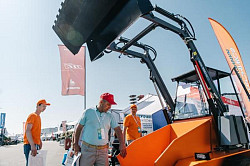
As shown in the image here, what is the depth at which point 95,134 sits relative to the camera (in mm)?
2324

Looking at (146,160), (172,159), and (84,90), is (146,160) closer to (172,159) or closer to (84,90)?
(172,159)

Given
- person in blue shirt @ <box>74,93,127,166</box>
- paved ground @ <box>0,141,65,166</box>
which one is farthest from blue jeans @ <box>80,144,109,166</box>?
paved ground @ <box>0,141,65,166</box>

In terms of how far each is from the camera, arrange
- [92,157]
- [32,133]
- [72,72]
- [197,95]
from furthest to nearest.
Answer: [72,72], [197,95], [32,133], [92,157]

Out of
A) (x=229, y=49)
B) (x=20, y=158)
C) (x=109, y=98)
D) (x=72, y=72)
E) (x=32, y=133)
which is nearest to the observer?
(x=109, y=98)

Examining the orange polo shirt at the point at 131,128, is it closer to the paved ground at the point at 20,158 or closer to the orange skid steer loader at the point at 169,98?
the orange skid steer loader at the point at 169,98

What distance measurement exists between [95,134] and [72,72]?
635cm

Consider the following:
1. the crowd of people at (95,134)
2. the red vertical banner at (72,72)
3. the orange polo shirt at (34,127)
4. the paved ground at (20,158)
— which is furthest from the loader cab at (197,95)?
the red vertical banner at (72,72)

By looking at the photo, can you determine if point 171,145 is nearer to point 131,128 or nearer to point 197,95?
point 197,95

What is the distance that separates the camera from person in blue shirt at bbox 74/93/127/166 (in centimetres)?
226

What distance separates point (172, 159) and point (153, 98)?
11450 millimetres

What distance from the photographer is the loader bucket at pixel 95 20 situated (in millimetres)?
1672

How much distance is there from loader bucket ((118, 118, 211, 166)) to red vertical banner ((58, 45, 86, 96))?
5.54 meters

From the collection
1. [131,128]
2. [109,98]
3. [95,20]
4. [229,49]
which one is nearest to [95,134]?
[109,98]

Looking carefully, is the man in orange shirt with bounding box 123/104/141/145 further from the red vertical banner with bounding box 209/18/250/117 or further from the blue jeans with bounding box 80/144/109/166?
the red vertical banner with bounding box 209/18/250/117
